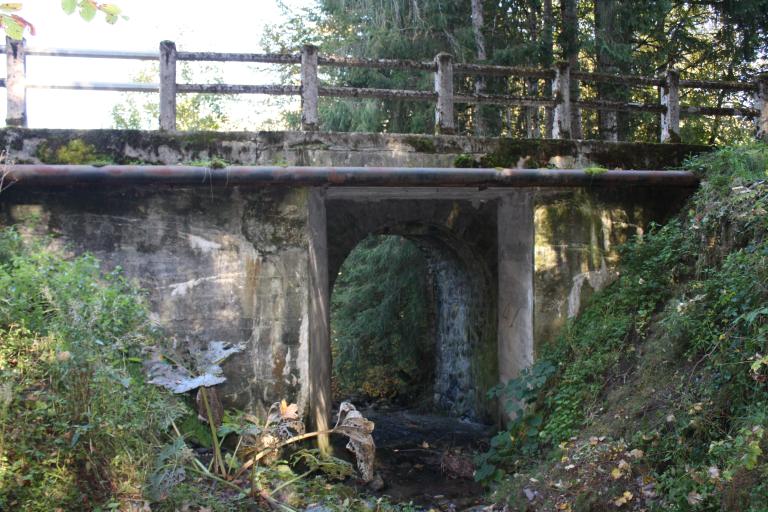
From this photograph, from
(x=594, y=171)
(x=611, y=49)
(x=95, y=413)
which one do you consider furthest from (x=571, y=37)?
(x=95, y=413)

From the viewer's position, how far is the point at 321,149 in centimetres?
741

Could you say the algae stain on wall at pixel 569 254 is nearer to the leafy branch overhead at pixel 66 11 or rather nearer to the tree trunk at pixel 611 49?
the tree trunk at pixel 611 49

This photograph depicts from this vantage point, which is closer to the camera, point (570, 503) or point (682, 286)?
point (570, 503)

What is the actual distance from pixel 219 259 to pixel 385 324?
6.51m

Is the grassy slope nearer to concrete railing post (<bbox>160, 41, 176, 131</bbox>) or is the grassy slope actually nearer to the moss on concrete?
the moss on concrete

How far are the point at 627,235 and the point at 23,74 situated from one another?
7.15 metres

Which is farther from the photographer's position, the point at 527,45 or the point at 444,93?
the point at 527,45

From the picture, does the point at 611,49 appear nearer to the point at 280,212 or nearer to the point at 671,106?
the point at 671,106

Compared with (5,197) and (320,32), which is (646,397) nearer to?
(5,197)

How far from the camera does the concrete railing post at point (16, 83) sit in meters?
6.86

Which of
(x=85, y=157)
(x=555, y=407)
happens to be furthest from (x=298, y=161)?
(x=555, y=407)

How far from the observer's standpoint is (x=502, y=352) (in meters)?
9.20

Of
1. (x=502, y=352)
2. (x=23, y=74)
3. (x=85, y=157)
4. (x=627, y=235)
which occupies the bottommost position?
(x=502, y=352)

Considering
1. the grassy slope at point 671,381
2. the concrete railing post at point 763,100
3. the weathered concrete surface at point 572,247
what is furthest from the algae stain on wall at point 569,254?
the concrete railing post at point 763,100
